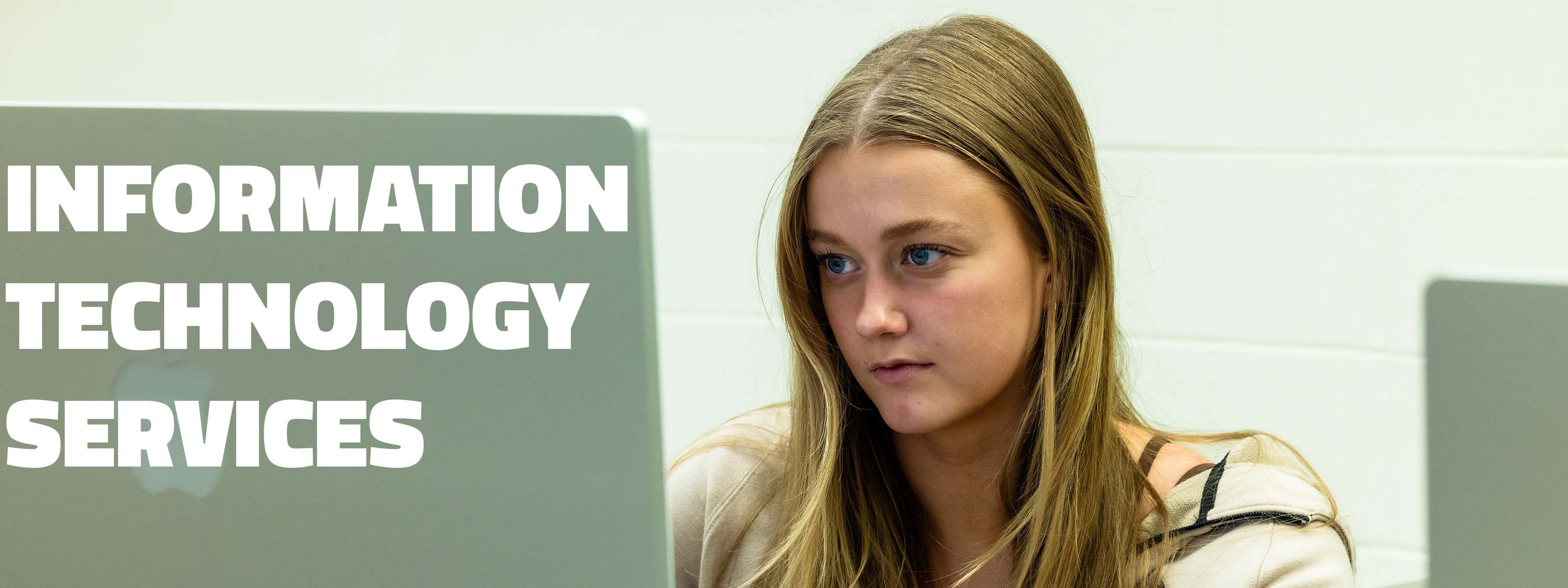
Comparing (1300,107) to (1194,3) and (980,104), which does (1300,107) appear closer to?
(1194,3)

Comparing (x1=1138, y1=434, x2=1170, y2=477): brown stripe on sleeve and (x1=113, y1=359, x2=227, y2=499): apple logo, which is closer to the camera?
(x1=113, y1=359, x2=227, y2=499): apple logo

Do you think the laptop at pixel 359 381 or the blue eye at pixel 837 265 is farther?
the blue eye at pixel 837 265

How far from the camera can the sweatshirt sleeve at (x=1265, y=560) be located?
0.97 metres

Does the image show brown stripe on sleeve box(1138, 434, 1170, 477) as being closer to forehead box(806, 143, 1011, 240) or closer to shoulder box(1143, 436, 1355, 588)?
shoulder box(1143, 436, 1355, 588)

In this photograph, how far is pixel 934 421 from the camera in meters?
1.03

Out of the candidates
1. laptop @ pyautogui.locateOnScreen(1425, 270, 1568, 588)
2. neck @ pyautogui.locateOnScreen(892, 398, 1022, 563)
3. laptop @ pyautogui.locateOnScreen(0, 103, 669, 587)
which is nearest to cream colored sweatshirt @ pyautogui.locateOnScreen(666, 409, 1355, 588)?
neck @ pyautogui.locateOnScreen(892, 398, 1022, 563)

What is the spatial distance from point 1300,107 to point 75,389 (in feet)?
5.10

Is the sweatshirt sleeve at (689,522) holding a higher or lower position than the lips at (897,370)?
lower

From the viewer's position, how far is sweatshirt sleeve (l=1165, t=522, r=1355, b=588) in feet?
3.18

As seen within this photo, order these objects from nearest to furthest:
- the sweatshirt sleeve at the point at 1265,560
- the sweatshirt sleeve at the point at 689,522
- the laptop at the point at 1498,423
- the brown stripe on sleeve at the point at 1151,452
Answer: the laptop at the point at 1498,423 → the sweatshirt sleeve at the point at 1265,560 → the brown stripe on sleeve at the point at 1151,452 → the sweatshirt sleeve at the point at 689,522

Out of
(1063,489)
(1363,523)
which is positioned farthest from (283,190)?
(1363,523)

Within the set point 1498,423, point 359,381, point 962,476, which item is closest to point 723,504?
point 962,476

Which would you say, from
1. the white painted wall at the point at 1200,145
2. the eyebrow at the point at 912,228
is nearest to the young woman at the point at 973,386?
the eyebrow at the point at 912,228

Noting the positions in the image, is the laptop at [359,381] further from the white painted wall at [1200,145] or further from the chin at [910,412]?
the white painted wall at [1200,145]
